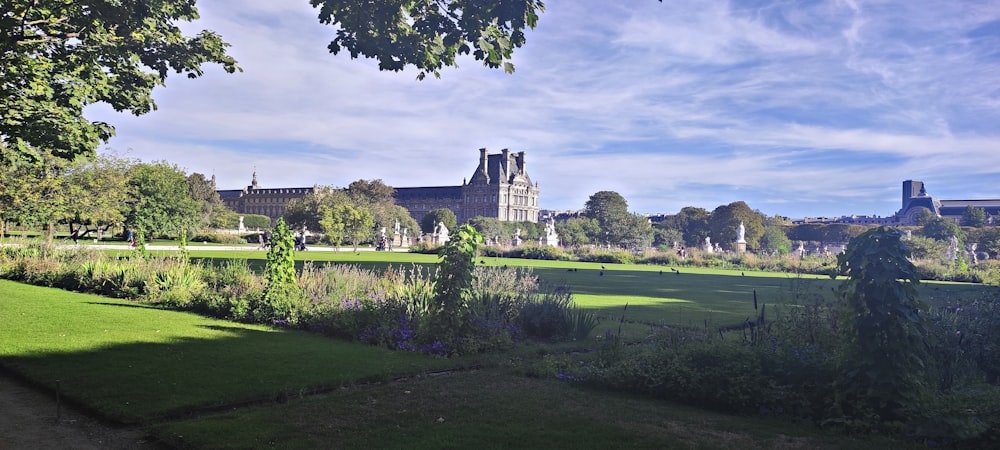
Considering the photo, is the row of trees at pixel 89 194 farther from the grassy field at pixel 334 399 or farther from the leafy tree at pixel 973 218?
the leafy tree at pixel 973 218

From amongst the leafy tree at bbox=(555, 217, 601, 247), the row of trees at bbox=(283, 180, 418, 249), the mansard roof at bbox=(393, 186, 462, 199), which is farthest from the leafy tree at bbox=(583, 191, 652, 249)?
the mansard roof at bbox=(393, 186, 462, 199)

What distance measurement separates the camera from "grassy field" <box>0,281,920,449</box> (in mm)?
4895

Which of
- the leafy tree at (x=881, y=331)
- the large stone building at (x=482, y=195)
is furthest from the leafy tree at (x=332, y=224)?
the large stone building at (x=482, y=195)

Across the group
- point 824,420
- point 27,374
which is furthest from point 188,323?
point 824,420

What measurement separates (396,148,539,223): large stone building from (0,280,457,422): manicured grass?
117991mm

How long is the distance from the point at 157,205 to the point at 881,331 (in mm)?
50290

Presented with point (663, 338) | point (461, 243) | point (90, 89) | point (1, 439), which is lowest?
point (1, 439)

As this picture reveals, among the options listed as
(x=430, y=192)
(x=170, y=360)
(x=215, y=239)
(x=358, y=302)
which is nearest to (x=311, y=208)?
(x=215, y=239)

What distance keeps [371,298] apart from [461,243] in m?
2.11

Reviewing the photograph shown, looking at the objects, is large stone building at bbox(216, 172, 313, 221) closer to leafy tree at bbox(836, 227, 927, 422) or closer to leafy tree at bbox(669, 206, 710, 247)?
leafy tree at bbox(669, 206, 710, 247)

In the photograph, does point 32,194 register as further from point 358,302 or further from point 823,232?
point 823,232

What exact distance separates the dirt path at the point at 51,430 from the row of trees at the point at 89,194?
283cm

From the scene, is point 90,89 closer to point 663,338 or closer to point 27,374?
point 27,374

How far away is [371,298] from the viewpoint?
10.1 metres
